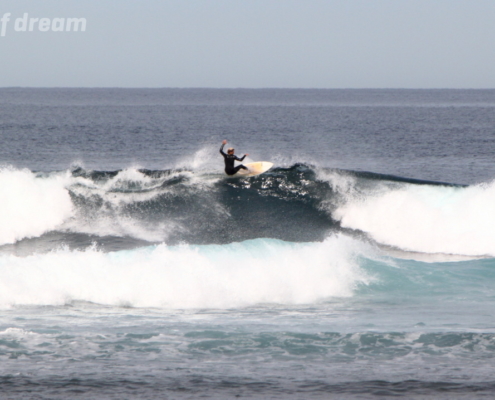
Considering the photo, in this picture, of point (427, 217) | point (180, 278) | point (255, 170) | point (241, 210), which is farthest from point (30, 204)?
point (427, 217)

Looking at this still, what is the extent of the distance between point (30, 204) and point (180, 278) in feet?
29.8

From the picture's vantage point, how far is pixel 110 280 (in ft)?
43.4

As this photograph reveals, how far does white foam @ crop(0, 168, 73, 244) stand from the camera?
18922 mm

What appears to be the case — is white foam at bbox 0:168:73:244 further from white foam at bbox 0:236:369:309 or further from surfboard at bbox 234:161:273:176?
surfboard at bbox 234:161:273:176

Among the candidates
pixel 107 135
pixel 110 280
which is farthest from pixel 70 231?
pixel 107 135

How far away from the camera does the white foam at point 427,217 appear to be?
18719 millimetres

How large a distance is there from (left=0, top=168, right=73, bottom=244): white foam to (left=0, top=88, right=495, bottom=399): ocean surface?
6cm

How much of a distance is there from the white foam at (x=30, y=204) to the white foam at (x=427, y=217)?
925 cm

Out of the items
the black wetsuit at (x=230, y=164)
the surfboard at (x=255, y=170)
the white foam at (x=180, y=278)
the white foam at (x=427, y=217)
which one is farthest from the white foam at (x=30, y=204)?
the white foam at (x=427, y=217)

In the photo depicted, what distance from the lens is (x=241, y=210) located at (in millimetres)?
20234

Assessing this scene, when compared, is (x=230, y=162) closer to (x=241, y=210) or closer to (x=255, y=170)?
(x=255, y=170)

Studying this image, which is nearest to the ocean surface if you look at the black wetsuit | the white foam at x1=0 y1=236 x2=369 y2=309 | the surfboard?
the white foam at x1=0 y1=236 x2=369 y2=309

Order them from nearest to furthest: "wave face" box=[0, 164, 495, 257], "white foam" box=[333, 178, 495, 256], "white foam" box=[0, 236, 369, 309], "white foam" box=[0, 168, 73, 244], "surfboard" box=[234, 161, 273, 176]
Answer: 1. "white foam" box=[0, 236, 369, 309]
2. "wave face" box=[0, 164, 495, 257]
3. "white foam" box=[333, 178, 495, 256]
4. "white foam" box=[0, 168, 73, 244]
5. "surfboard" box=[234, 161, 273, 176]

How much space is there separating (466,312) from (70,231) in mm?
12189
